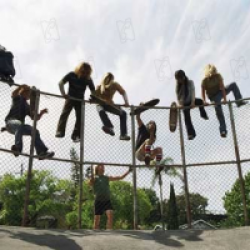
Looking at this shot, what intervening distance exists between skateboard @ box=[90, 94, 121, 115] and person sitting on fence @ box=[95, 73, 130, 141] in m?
0.06

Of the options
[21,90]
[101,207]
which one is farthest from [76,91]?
[101,207]

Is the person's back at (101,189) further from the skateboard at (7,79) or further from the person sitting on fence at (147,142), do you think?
the skateboard at (7,79)

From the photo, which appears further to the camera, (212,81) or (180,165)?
(212,81)

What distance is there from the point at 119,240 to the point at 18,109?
3103 mm

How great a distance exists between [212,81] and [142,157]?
2.56m

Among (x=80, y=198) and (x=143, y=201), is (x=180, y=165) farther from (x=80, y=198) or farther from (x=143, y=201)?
(x=143, y=201)

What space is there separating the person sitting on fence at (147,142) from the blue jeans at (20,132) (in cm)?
225

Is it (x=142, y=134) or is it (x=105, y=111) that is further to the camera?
(x=142, y=134)

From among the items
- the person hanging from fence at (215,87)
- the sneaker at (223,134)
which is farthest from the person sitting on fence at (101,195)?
the person hanging from fence at (215,87)

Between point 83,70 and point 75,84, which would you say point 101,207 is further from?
point 83,70

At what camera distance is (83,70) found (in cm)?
792

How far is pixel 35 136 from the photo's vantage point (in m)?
6.64

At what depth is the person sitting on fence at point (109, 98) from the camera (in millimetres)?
7523

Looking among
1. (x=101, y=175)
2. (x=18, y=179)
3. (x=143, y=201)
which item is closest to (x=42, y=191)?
(x=18, y=179)
